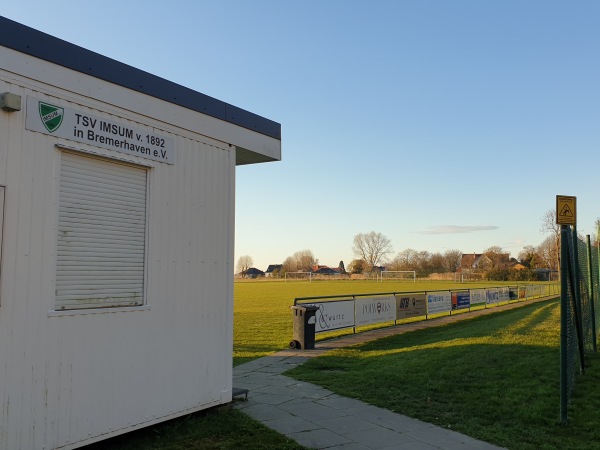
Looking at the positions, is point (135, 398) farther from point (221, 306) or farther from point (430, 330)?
point (430, 330)

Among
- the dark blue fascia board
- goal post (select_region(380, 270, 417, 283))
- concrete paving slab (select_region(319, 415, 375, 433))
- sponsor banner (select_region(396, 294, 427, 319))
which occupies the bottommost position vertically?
goal post (select_region(380, 270, 417, 283))

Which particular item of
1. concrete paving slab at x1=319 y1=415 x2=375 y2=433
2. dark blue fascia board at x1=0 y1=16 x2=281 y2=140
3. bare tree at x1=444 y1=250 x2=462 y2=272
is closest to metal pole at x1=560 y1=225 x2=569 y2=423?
concrete paving slab at x1=319 y1=415 x2=375 y2=433

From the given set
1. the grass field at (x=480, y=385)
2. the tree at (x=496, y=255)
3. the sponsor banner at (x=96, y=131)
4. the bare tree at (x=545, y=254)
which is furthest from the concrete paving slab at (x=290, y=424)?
the tree at (x=496, y=255)

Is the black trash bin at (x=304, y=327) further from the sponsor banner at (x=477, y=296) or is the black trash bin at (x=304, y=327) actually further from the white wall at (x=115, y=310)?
the sponsor banner at (x=477, y=296)

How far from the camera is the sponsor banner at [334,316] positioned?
1330 centimetres

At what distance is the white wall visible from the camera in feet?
13.9

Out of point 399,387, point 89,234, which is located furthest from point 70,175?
point 399,387

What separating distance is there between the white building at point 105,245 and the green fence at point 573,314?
12.8ft

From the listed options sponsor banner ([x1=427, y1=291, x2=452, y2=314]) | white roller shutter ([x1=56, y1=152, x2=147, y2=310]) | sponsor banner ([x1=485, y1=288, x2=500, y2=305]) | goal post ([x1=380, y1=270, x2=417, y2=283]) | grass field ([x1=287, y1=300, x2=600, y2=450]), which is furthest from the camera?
goal post ([x1=380, y1=270, x2=417, y2=283])

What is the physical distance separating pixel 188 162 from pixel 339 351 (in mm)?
7092

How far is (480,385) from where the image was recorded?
7.38 m

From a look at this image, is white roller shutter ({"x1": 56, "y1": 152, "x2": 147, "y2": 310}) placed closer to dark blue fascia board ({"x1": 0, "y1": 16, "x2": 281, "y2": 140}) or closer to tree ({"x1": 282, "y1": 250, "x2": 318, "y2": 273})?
dark blue fascia board ({"x1": 0, "y1": 16, "x2": 281, "y2": 140})

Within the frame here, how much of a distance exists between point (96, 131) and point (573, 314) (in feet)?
23.6

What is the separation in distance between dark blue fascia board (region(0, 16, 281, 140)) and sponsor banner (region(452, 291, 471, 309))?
1802cm
